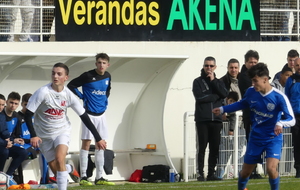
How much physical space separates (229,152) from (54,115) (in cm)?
477

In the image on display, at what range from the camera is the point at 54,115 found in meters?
9.87

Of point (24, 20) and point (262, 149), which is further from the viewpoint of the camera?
point (24, 20)

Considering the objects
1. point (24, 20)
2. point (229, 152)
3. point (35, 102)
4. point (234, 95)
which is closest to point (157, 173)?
point (229, 152)

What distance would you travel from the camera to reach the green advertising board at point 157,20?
14.2 m

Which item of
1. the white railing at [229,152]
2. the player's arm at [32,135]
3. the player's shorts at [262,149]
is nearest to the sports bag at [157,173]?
the white railing at [229,152]

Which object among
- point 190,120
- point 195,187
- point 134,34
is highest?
point 134,34

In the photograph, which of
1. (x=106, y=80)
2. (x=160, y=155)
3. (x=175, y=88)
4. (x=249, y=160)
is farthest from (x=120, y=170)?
(x=249, y=160)

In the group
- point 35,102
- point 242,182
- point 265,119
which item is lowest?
point 242,182

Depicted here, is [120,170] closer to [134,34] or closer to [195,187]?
[134,34]

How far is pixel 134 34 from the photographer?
14.6 metres

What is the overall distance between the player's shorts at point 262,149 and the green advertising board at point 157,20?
18.7ft

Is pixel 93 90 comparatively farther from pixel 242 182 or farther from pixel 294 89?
pixel 242 182

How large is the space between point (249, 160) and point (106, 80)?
368cm

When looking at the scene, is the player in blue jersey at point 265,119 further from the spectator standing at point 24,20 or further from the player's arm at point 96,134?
the spectator standing at point 24,20
